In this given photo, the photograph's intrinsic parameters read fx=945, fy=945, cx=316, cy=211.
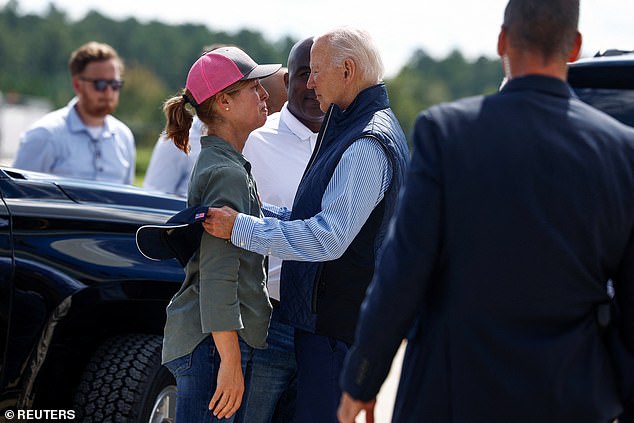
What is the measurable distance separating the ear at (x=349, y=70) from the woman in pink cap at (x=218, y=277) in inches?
11.6

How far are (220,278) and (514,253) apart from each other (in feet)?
3.37

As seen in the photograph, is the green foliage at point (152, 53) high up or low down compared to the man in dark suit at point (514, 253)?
down

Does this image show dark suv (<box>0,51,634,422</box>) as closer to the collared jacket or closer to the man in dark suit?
the collared jacket

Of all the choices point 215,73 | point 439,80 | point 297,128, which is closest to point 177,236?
point 215,73

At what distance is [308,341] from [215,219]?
54cm

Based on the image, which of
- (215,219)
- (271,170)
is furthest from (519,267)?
(271,170)

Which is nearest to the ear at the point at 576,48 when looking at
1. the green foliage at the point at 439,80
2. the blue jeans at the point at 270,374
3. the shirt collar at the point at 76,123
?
the blue jeans at the point at 270,374

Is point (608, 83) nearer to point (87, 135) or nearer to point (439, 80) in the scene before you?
point (87, 135)

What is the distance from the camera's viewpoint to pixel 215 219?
282 cm

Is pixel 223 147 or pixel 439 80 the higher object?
pixel 223 147

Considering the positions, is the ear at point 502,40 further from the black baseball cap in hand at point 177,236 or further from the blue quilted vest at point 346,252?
the black baseball cap in hand at point 177,236

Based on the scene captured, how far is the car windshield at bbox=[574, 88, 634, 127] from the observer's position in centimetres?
335

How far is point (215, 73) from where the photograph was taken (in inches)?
121

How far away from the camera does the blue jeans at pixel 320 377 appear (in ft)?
9.97
